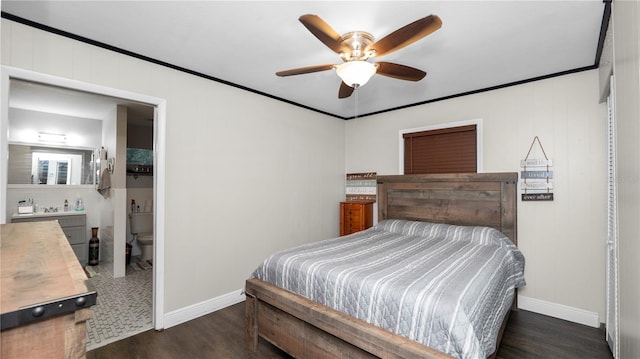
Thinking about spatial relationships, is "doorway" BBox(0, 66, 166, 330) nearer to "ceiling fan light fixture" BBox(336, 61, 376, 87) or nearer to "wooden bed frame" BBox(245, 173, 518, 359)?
"wooden bed frame" BBox(245, 173, 518, 359)

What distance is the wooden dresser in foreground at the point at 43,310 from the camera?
584 mm

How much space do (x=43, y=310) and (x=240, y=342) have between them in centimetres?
216

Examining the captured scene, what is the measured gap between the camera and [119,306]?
Answer: 3094mm

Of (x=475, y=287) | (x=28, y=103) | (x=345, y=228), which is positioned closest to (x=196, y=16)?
(x=475, y=287)

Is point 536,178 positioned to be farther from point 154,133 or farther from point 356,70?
point 154,133

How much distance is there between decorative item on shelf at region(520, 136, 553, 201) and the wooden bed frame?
4.0 inches

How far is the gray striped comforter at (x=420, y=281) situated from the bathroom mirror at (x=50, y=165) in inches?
169

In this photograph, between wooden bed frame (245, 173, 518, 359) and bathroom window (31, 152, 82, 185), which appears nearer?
wooden bed frame (245, 173, 518, 359)

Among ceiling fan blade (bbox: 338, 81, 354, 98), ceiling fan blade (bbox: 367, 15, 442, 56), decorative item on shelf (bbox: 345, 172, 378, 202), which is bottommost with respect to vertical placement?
decorative item on shelf (bbox: 345, 172, 378, 202)

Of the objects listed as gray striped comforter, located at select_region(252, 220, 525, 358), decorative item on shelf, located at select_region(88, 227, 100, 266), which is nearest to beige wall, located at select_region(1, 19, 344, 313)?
gray striped comforter, located at select_region(252, 220, 525, 358)

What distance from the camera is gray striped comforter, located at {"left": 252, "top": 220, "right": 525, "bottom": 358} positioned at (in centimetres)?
150

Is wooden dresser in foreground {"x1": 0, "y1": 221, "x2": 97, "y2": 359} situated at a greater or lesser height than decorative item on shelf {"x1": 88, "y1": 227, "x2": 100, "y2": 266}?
greater

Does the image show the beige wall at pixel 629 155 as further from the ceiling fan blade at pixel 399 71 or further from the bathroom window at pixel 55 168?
the bathroom window at pixel 55 168

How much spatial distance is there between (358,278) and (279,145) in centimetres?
237
